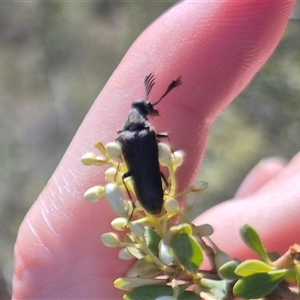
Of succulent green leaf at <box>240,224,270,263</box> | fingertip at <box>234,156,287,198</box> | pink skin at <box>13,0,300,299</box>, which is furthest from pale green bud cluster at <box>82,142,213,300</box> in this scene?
fingertip at <box>234,156,287,198</box>

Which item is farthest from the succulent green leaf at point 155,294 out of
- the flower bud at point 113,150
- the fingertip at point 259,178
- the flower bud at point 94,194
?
the fingertip at point 259,178

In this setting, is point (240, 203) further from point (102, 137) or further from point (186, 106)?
point (102, 137)

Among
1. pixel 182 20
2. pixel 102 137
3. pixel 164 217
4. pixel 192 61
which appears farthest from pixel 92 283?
pixel 182 20

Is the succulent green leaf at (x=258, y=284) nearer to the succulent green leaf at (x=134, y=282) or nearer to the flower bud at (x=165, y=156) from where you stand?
the succulent green leaf at (x=134, y=282)

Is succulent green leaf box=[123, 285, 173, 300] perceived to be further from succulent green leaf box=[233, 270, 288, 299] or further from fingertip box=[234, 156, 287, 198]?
fingertip box=[234, 156, 287, 198]

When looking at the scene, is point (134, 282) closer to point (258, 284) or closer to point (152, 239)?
point (152, 239)
